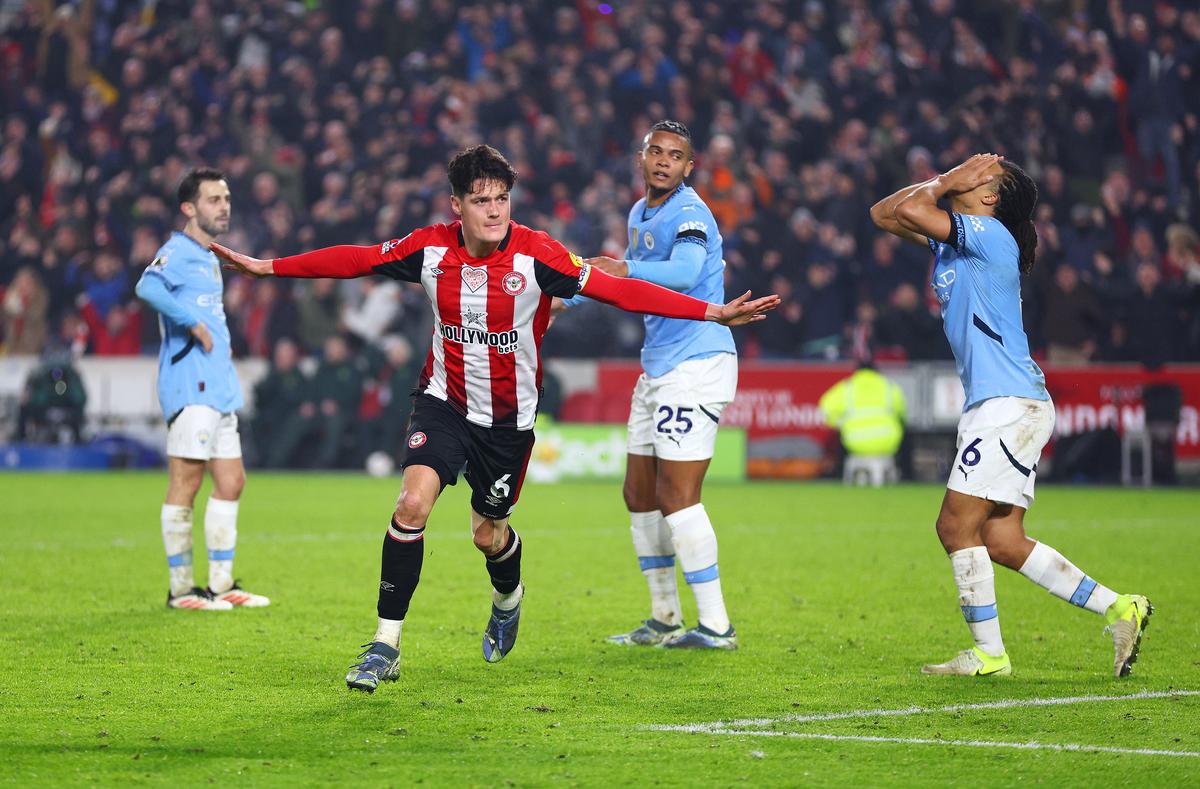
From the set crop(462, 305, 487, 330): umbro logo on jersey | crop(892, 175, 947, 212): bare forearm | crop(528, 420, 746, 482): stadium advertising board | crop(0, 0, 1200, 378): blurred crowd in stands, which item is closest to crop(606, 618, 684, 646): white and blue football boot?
crop(462, 305, 487, 330): umbro logo on jersey

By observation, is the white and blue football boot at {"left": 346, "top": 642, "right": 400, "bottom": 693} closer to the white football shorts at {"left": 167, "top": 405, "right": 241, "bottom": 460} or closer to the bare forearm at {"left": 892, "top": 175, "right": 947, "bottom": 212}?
the bare forearm at {"left": 892, "top": 175, "right": 947, "bottom": 212}

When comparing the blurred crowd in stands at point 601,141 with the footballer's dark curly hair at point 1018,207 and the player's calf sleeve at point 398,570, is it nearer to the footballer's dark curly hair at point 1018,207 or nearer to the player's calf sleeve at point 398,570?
the footballer's dark curly hair at point 1018,207

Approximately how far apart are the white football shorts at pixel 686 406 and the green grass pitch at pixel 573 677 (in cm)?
99

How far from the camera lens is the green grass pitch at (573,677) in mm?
4922

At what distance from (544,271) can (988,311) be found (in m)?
1.95

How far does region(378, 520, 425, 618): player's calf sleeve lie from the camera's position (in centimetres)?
622

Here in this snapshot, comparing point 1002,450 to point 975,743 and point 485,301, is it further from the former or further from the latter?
point 485,301

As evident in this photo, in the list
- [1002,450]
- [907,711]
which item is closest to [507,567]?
[907,711]

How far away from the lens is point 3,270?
80.9ft

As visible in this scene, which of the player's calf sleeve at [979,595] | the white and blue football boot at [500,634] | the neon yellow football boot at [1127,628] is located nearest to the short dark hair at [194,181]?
the white and blue football boot at [500,634]

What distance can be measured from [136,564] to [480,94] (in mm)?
14626

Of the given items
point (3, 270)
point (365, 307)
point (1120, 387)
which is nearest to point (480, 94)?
point (365, 307)

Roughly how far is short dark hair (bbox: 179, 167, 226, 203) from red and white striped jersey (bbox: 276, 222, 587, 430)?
9.75 feet

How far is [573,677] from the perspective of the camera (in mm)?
6617
